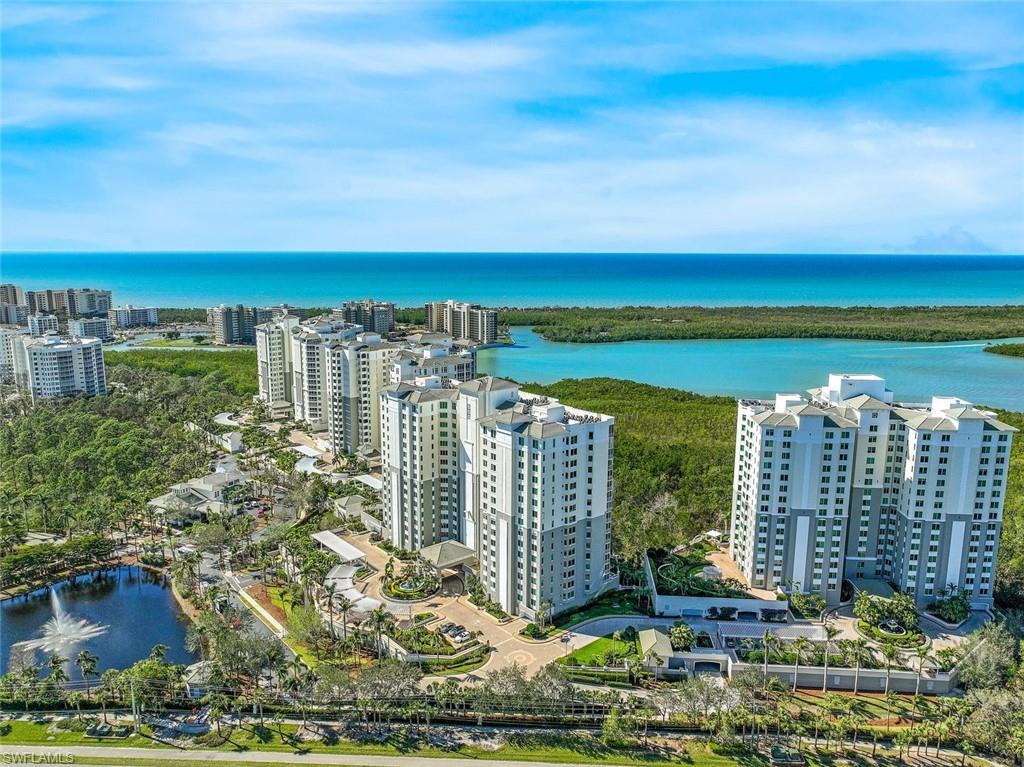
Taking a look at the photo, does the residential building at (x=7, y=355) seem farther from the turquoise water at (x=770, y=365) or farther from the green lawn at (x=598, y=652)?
the green lawn at (x=598, y=652)

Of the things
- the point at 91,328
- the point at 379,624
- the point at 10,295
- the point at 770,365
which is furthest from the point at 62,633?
the point at 10,295

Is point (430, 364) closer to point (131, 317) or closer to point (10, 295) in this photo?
point (131, 317)

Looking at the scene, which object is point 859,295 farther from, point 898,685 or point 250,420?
point 898,685

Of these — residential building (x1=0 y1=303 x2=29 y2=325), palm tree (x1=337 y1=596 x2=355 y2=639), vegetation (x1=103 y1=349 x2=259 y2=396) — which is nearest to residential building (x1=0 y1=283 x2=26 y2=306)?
residential building (x1=0 y1=303 x2=29 y2=325)

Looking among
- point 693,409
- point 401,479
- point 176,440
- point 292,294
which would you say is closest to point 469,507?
point 401,479

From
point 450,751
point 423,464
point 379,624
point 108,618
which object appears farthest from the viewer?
point 423,464

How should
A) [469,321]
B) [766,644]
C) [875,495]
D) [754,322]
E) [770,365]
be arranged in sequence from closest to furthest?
1. [766,644]
2. [875,495]
3. [770,365]
4. [469,321]
5. [754,322]

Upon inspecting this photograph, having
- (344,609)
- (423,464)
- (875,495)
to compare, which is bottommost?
(344,609)

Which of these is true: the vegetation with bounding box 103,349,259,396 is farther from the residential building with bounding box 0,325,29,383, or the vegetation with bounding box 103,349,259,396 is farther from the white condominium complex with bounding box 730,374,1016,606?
the white condominium complex with bounding box 730,374,1016,606

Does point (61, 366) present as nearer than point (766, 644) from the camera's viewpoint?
No
